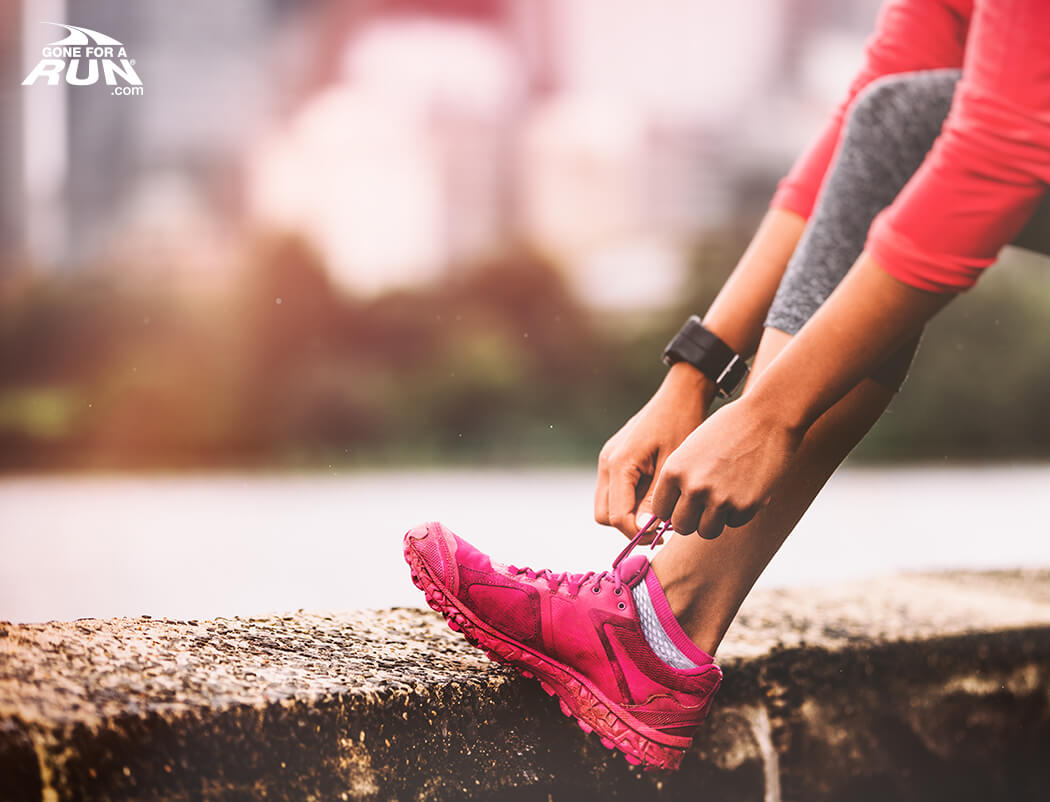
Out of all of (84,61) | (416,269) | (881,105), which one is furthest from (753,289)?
(416,269)

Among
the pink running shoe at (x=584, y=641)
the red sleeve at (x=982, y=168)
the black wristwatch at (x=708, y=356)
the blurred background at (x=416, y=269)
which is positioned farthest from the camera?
the blurred background at (x=416, y=269)

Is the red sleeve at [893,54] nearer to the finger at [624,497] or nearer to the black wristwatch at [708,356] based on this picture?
the black wristwatch at [708,356]

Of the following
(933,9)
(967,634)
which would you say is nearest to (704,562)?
(967,634)

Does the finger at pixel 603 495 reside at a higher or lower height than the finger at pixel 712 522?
lower

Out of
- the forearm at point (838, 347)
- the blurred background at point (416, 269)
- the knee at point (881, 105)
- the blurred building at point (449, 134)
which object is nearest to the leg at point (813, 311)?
the knee at point (881, 105)

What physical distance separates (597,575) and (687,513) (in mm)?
200

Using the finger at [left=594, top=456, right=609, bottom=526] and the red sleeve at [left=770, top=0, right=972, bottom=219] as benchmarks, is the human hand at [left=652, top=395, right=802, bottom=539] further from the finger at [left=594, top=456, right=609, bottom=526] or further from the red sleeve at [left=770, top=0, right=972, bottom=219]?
the red sleeve at [left=770, top=0, right=972, bottom=219]

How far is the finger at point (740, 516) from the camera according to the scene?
33.4 inches

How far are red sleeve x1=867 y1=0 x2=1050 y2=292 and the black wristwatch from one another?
0.81 ft

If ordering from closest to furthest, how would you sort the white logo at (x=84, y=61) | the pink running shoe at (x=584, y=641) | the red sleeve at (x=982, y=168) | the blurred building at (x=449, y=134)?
the red sleeve at (x=982, y=168) < the pink running shoe at (x=584, y=641) < the white logo at (x=84, y=61) < the blurred building at (x=449, y=134)

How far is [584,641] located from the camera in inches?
37.7

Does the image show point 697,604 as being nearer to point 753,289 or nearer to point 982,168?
point 753,289

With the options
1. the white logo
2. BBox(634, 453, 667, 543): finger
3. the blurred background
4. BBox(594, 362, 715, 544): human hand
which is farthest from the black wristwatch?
the blurred background

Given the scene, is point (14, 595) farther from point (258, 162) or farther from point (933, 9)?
point (258, 162)
